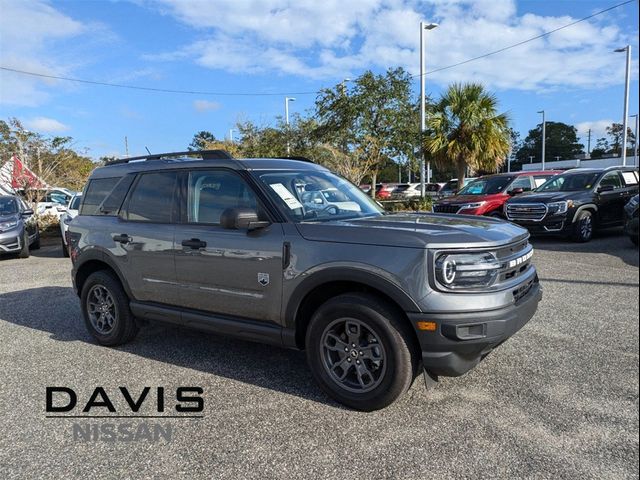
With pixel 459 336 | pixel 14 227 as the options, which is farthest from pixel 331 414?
pixel 14 227

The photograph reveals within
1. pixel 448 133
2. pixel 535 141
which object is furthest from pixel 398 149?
pixel 535 141

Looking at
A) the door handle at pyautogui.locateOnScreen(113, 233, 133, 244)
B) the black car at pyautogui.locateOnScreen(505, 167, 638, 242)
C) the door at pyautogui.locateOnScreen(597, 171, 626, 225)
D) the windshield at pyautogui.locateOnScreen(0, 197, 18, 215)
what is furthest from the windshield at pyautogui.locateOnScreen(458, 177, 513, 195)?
the windshield at pyautogui.locateOnScreen(0, 197, 18, 215)

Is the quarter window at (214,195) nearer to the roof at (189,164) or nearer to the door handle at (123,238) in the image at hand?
the roof at (189,164)

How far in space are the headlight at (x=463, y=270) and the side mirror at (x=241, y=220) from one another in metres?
1.40

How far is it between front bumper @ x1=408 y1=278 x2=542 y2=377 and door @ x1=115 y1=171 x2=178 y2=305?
2.34m

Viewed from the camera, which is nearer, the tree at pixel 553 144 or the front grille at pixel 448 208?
the front grille at pixel 448 208

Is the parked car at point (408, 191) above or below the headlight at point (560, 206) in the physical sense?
below

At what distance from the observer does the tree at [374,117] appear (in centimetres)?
1797

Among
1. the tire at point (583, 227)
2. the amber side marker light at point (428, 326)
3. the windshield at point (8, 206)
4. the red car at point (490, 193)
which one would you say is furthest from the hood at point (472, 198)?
the windshield at point (8, 206)

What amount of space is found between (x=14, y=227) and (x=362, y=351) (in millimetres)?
11495

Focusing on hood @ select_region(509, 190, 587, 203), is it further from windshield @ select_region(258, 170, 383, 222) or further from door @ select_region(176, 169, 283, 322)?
door @ select_region(176, 169, 283, 322)

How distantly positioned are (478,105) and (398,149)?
10.5 ft

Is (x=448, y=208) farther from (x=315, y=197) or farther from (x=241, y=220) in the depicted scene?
(x=241, y=220)

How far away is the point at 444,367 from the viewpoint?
3.18 metres
